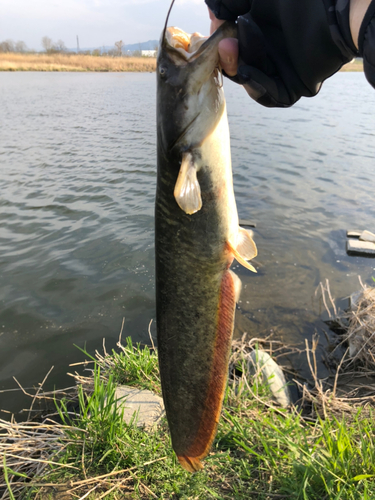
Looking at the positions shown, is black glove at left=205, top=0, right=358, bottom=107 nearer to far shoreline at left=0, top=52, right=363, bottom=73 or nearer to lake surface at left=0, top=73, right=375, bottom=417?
lake surface at left=0, top=73, right=375, bottom=417

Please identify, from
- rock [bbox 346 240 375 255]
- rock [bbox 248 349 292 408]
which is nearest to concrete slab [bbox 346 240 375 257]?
rock [bbox 346 240 375 255]

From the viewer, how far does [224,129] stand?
172cm

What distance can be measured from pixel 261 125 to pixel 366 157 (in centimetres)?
643

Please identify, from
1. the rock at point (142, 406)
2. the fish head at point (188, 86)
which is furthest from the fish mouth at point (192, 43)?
the rock at point (142, 406)

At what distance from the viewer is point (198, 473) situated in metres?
Result: 2.54

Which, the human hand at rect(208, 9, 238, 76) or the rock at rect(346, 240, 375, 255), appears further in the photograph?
the rock at rect(346, 240, 375, 255)

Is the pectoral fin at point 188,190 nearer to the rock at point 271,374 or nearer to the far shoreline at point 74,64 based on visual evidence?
the rock at point 271,374

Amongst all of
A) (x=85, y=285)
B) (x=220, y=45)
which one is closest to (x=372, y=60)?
(x=220, y=45)

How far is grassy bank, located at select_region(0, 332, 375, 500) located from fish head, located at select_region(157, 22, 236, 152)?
2.10m

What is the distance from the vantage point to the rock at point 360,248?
7270 millimetres

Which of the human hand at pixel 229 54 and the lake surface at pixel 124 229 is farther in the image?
the lake surface at pixel 124 229

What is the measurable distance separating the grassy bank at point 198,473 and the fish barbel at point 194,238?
0.59 meters

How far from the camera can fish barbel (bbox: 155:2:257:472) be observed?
62.9 inches

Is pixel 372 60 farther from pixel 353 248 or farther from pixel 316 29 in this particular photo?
pixel 353 248
